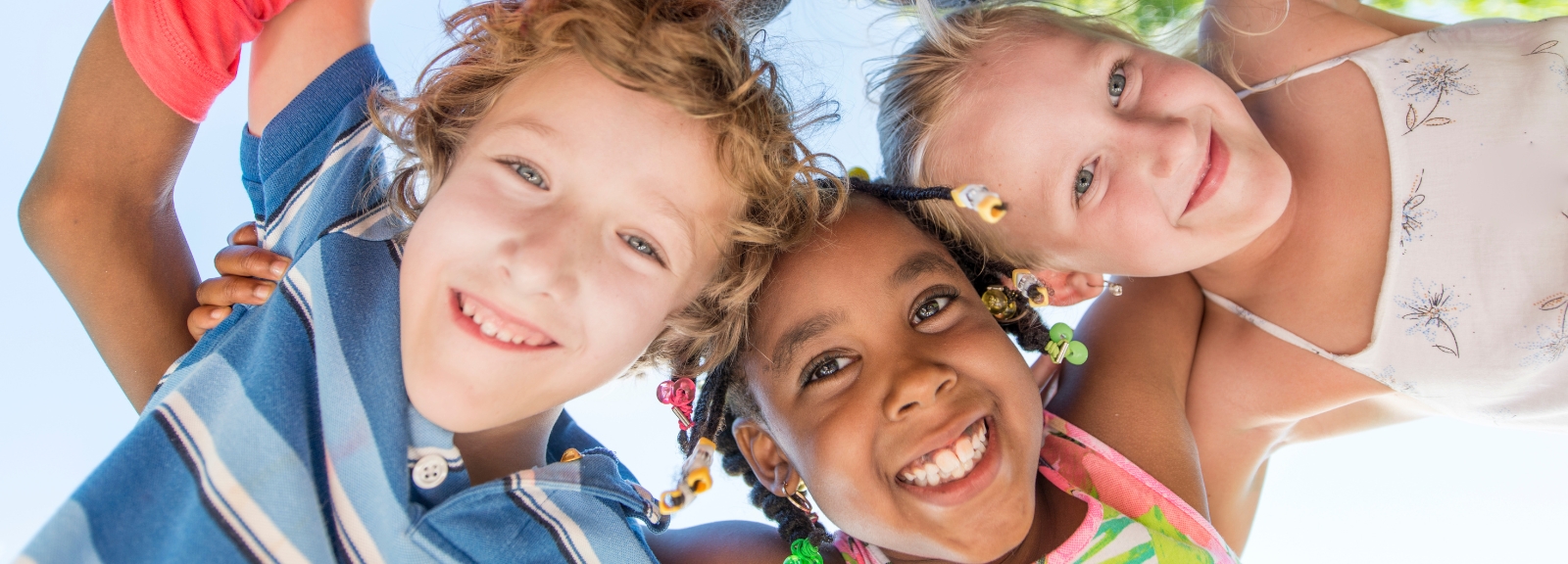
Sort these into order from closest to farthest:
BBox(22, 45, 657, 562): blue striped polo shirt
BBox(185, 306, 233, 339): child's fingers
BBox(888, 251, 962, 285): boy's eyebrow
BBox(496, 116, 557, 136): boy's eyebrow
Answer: BBox(22, 45, 657, 562): blue striped polo shirt
BBox(496, 116, 557, 136): boy's eyebrow
BBox(888, 251, 962, 285): boy's eyebrow
BBox(185, 306, 233, 339): child's fingers

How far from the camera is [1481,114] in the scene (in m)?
1.58

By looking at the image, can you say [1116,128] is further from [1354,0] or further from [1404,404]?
[1404,404]

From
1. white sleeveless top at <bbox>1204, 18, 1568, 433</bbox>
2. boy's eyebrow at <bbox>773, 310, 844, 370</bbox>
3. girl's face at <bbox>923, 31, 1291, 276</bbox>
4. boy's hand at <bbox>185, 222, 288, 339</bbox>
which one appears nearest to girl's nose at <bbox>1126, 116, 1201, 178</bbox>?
girl's face at <bbox>923, 31, 1291, 276</bbox>

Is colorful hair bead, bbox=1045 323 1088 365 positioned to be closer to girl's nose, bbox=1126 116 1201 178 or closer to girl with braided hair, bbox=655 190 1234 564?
girl with braided hair, bbox=655 190 1234 564

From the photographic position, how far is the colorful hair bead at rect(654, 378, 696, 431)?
162 cm

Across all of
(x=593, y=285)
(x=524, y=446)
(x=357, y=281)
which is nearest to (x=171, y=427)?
(x=357, y=281)

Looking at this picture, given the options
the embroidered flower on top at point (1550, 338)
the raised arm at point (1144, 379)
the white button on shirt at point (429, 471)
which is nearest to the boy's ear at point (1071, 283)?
the raised arm at point (1144, 379)

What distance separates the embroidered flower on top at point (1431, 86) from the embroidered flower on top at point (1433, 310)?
0.30 m

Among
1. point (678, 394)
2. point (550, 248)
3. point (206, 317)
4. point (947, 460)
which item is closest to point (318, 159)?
point (206, 317)

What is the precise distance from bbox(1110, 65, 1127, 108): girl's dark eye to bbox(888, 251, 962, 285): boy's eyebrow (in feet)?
1.35

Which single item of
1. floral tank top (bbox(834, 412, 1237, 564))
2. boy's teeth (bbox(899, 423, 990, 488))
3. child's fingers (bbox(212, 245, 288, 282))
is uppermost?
child's fingers (bbox(212, 245, 288, 282))

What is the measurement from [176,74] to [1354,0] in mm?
2254

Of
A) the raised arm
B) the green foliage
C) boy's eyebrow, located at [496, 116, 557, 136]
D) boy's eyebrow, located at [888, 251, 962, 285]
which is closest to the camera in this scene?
boy's eyebrow, located at [496, 116, 557, 136]

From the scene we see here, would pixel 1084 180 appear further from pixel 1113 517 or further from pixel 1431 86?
pixel 1431 86
